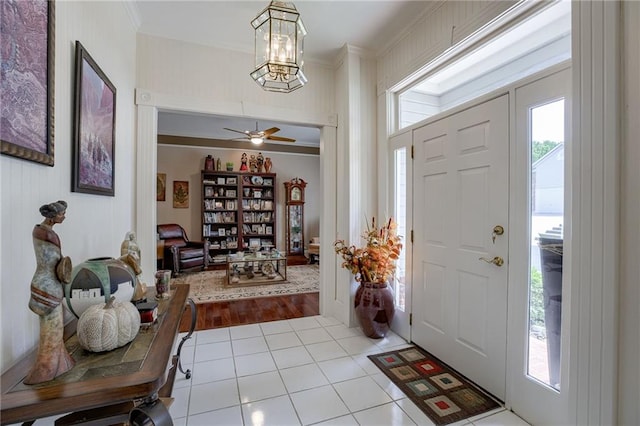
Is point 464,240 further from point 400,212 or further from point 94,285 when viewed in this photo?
point 94,285

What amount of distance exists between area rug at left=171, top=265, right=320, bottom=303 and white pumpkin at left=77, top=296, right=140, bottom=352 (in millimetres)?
3106

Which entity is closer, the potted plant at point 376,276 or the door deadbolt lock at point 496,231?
the door deadbolt lock at point 496,231

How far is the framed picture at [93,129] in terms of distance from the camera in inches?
58.0

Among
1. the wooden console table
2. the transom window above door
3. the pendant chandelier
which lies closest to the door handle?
the transom window above door

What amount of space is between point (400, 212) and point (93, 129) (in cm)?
256

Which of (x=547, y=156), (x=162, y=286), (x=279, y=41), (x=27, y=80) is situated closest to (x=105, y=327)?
(x=162, y=286)

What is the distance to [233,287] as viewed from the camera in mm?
4645

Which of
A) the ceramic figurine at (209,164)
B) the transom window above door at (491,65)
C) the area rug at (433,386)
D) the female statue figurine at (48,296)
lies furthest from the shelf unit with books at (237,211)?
the female statue figurine at (48,296)

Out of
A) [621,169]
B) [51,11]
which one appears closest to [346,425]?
[621,169]

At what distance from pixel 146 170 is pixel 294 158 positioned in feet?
16.6

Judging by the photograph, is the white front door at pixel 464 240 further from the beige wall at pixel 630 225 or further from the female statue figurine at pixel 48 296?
the female statue figurine at pixel 48 296

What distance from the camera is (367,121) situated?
312cm

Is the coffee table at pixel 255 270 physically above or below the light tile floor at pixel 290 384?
above

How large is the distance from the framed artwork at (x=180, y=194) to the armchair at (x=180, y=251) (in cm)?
61
